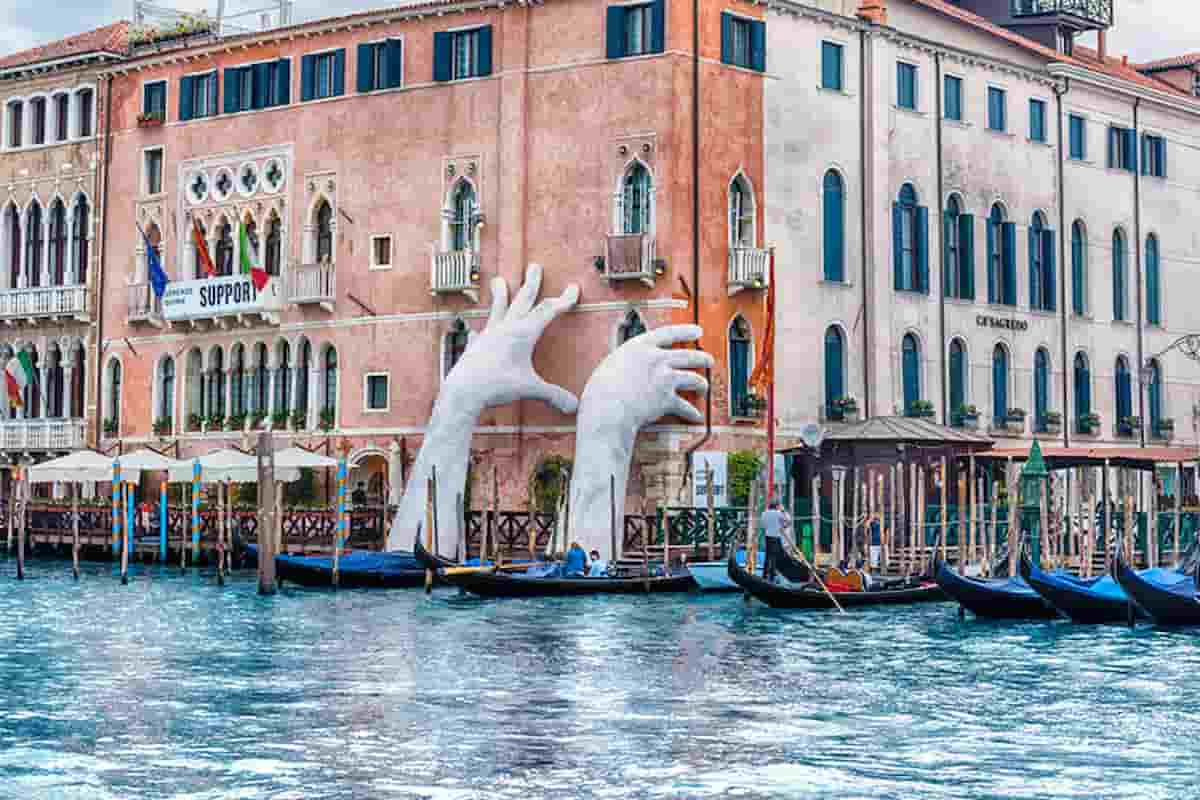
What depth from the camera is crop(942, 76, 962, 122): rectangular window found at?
39.8 meters

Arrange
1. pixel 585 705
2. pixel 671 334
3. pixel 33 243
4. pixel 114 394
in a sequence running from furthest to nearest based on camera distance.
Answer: pixel 33 243 < pixel 114 394 < pixel 671 334 < pixel 585 705

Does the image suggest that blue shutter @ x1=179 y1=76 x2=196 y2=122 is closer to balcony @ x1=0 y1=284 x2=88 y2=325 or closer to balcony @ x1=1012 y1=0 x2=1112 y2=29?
balcony @ x1=0 y1=284 x2=88 y2=325

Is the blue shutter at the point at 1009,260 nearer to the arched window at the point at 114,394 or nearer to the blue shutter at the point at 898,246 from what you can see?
the blue shutter at the point at 898,246

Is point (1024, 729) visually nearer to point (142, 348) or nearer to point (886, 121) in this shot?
point (886, 121)

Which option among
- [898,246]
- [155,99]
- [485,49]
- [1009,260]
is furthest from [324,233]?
[1009,260]

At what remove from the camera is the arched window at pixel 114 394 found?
142 ft

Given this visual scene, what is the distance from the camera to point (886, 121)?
38562mm

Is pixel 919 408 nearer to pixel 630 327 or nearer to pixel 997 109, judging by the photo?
pixel 630 327

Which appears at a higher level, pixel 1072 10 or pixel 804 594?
pixel 1072 10

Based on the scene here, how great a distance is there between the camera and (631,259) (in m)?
35.5

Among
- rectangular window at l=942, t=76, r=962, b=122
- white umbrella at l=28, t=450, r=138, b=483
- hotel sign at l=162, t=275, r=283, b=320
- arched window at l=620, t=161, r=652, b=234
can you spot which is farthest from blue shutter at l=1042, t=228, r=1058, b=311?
white umbrella at l=28, t=450, r=138, b=483

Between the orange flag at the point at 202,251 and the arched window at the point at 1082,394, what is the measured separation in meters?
16.8

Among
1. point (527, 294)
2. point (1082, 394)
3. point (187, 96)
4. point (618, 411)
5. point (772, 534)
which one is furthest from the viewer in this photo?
point (1082, 394)

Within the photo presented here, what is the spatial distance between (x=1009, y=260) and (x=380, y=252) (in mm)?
11861
